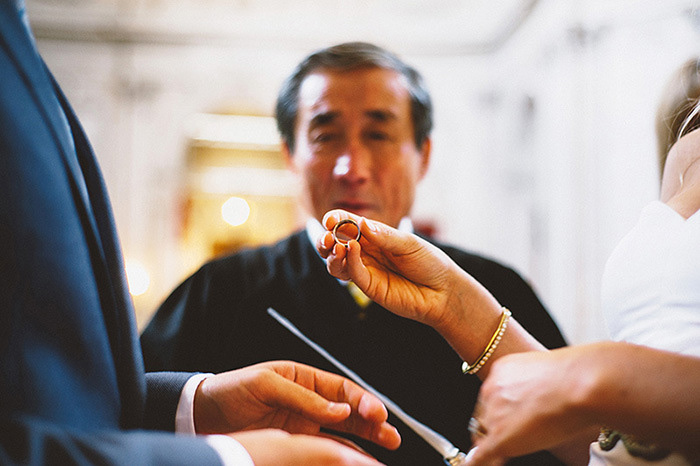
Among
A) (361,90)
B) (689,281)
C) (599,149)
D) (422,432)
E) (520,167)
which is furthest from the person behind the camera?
(520,167)

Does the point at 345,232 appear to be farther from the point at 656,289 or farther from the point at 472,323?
the point at 656,289

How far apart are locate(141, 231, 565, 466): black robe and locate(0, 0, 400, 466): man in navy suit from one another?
0.78 metres

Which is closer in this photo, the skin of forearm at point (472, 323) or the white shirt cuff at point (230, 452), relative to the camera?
the white shirt cuff at point (230, 452)

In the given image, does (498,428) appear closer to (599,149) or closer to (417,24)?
(599,149)

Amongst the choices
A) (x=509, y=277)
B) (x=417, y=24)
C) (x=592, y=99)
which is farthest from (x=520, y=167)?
(x=509, y=277)

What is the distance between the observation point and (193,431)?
942 millimetres

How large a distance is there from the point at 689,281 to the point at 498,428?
0.36 metres

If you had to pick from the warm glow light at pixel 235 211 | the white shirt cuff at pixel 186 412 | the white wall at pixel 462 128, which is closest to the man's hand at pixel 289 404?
the white shirt cuff at pixel 186 412

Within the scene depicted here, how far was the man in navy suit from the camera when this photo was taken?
1.67ft

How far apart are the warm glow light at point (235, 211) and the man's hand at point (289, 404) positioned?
265 inches

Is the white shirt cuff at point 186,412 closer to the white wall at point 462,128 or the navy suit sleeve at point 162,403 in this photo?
the navy suit sleeve at point 162,403

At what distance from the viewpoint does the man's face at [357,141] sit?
1.54 meters

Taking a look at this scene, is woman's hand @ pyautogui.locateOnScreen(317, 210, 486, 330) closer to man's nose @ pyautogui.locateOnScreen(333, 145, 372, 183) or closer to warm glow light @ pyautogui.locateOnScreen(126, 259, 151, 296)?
man's nose @ pyautogui.locateOnScreen(333, 145, 372, 183)

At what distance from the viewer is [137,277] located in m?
6.29
